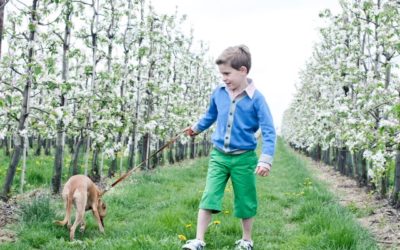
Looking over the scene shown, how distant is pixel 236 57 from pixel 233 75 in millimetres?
201

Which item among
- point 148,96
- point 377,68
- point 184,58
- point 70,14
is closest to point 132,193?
point 70,14

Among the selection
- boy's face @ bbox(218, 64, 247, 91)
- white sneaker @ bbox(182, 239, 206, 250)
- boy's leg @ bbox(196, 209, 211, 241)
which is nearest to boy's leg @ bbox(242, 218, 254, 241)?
boy's leg @ bbox(196, 209, 211, 241)

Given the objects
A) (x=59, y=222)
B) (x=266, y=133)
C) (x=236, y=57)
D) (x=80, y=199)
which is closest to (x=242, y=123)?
(x=266, y=133)

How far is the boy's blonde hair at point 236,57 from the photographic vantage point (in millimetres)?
5320

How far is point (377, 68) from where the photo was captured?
12.6 m

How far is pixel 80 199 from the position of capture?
6.25 m

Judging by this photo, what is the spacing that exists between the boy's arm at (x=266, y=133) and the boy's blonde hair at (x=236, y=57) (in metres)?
0.44

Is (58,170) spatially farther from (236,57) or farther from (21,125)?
(236,57)

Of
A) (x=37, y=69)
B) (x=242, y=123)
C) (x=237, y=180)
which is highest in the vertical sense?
(x=37, y=69)

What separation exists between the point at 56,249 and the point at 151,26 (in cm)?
1438

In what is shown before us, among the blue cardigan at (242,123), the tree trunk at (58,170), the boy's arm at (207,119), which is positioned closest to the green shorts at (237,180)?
the blue cardigan at (242,123)

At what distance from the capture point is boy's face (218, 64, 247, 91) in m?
5.37

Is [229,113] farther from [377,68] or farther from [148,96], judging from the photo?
[148,96]

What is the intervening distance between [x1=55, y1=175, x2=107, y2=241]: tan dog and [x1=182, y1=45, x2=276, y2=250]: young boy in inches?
67.8
